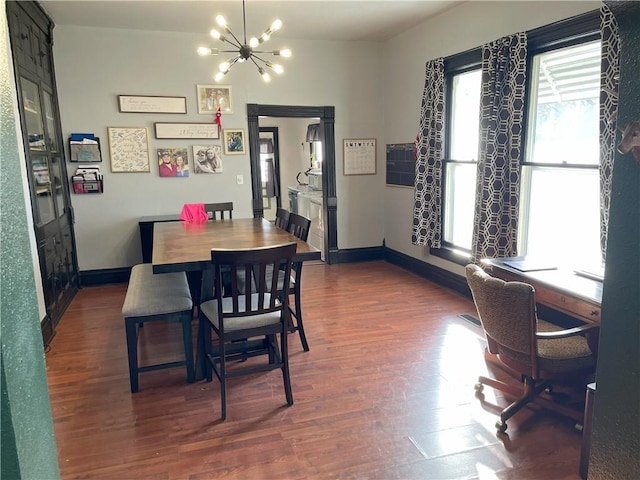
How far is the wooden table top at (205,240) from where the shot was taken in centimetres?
257

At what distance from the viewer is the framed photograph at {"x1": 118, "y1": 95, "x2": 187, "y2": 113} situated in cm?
475

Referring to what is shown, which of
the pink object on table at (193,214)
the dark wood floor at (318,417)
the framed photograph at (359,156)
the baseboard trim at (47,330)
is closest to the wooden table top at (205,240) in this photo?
the pink object on table at (193,214)

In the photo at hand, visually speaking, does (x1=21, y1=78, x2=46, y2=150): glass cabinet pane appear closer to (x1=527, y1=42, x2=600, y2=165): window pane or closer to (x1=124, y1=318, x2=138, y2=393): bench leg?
(x1=124, y1=318, x2=138, y2=393): bench leg

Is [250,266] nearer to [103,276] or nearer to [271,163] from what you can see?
[103,276]

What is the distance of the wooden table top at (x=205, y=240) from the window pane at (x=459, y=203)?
196cm

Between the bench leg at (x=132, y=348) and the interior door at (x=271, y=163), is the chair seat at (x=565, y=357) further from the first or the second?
the interior door at (x=271, y=163)

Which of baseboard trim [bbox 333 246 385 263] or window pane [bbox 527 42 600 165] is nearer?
window pane [bbox 527 42 600 165]

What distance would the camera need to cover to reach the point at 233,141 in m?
5.17

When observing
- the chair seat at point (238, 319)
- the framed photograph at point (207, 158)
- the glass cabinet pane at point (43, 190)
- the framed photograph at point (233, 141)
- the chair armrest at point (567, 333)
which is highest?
the framed photograph at point (233, 141)

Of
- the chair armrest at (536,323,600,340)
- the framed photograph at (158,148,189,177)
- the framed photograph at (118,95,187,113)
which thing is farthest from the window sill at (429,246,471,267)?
the framed photograph at (118,95,187,113)

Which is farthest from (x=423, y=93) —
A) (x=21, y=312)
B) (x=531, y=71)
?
(x=21, y=312)

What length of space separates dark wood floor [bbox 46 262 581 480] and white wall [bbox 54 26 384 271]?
1563mm

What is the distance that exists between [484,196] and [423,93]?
1.54 m

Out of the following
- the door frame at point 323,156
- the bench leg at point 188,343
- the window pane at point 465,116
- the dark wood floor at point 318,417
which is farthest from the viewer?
the door frame at point 323,156
